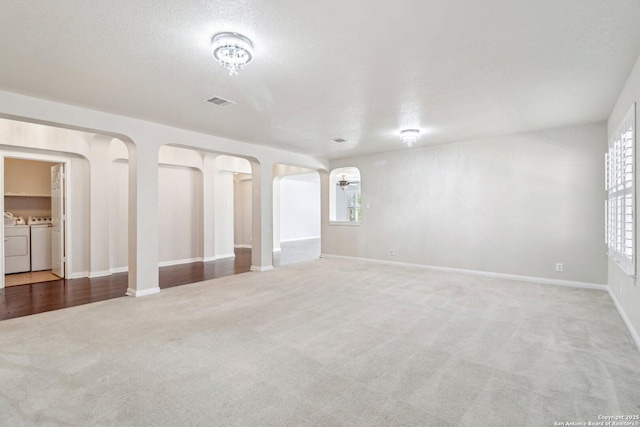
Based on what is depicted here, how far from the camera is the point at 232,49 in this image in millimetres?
2426

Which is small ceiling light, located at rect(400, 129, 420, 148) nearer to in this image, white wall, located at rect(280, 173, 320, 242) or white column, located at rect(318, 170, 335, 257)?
white column, located at rect(318, 170, 335, 257)

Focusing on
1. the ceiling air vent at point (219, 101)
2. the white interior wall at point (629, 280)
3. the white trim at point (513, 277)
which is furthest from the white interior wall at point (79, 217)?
the white interior wall at point (629, 280)

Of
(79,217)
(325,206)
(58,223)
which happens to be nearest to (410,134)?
(325,206)

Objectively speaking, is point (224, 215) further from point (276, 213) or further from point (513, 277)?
point (513, 277)

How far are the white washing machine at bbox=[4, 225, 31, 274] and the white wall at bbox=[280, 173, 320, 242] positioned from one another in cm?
716

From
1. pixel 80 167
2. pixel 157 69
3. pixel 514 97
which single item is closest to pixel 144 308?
pixel 157 69

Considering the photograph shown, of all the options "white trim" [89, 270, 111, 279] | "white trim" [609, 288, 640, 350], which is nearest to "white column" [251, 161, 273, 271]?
"white trim" [89, 270, 111, 279]

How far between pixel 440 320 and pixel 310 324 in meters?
1.43

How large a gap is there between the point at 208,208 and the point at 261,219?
1.90m

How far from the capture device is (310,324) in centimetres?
332

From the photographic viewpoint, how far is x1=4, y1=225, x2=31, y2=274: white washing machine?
5820mm

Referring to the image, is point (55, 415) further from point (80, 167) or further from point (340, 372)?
point (80, 167)

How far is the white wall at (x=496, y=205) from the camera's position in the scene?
4797mm

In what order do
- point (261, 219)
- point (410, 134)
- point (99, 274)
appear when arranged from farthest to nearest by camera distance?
point (261, 219)
point (99, 274)
point (410, 134)
